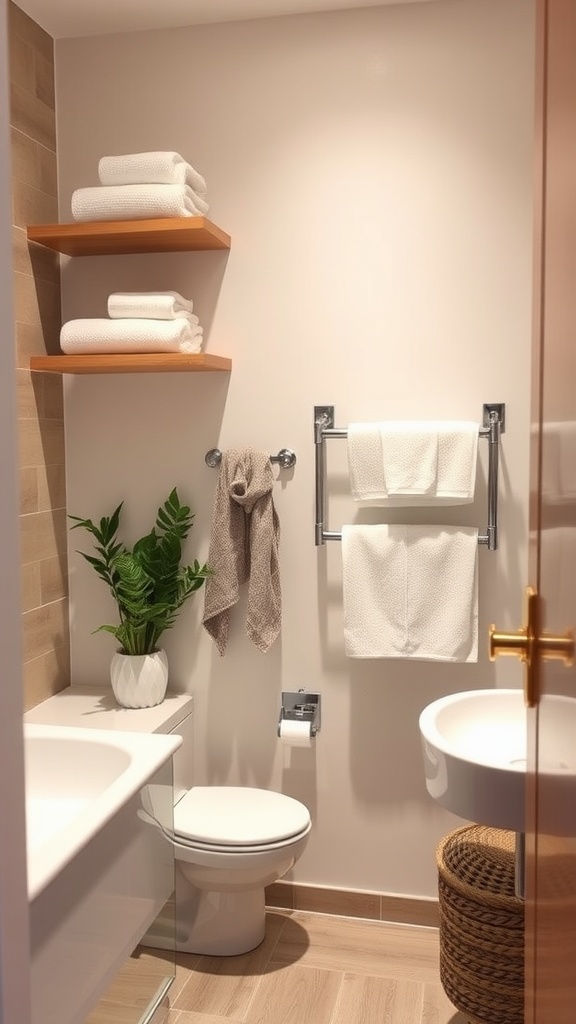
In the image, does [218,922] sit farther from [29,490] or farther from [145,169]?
[145,169]

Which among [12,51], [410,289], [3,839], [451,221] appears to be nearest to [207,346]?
[410,289]

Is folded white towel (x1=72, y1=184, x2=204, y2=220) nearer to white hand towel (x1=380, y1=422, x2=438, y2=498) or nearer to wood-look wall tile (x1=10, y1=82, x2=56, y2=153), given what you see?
wood-look wall tile (x1=10, y1=82, x2=56, y2=153)

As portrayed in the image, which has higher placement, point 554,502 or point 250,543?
point 554,502

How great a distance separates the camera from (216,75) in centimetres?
265

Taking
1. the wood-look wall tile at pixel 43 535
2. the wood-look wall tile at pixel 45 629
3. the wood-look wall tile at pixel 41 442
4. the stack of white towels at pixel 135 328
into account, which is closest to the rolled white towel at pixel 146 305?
the stack of white towels at pixel 135 328

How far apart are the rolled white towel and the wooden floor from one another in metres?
1.74

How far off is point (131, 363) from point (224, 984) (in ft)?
5.36

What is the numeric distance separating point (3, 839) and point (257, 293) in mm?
2194

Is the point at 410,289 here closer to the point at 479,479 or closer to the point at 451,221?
the point at 451,221

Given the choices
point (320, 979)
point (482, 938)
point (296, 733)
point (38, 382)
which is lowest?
point (320, 979)

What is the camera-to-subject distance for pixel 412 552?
2.55 metres

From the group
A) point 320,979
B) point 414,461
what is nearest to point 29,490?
point 414,461

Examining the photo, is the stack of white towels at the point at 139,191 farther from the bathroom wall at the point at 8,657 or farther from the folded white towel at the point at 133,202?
the bathroom wall at the point at 8,657

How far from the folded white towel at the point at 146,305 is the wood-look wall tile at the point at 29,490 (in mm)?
511
